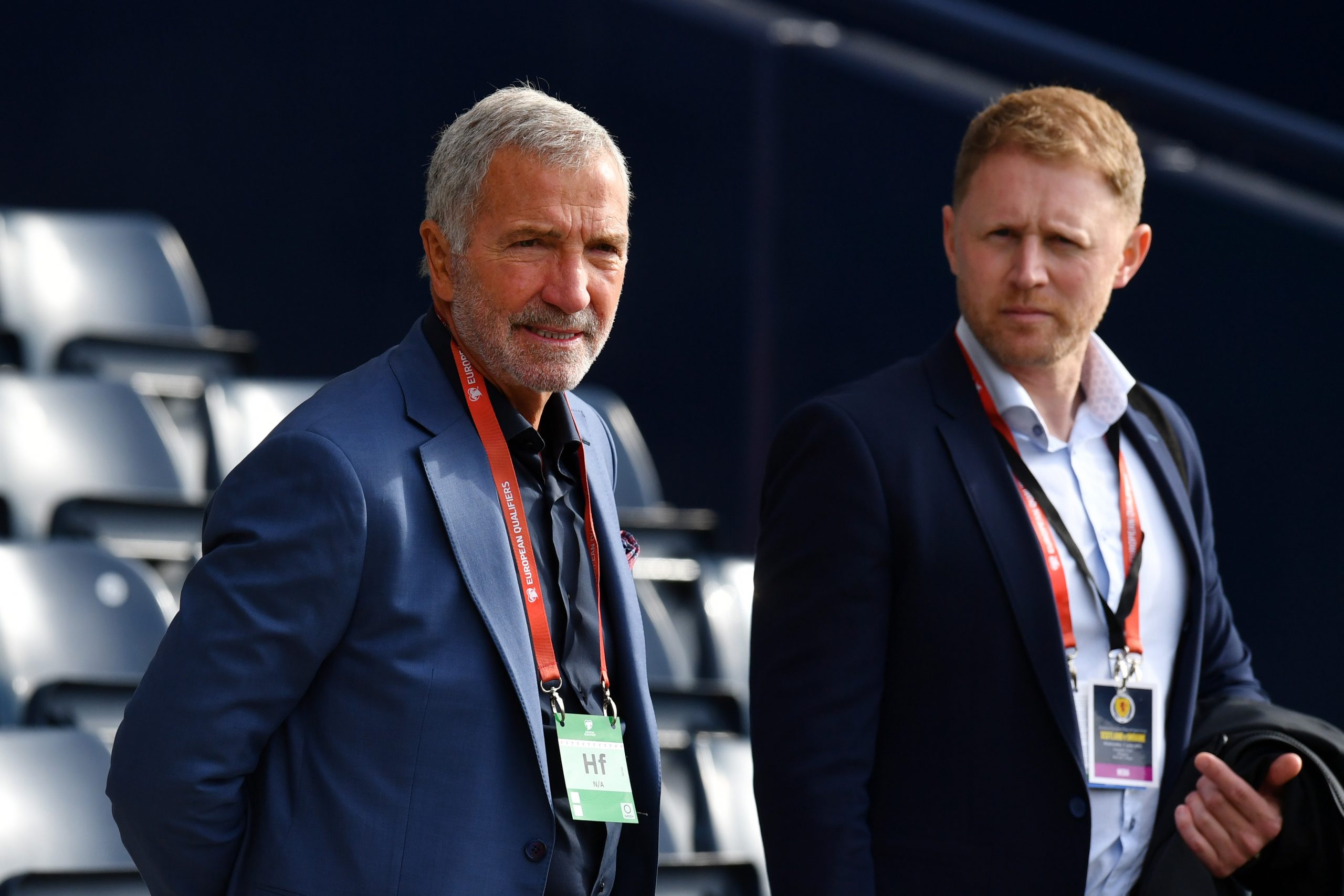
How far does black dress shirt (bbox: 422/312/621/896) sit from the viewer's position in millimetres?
1530

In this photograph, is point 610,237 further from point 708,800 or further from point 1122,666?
point 708,800

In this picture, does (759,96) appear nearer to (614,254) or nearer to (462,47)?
(462,47)

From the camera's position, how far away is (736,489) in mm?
4379

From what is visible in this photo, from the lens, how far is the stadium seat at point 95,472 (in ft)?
10.0

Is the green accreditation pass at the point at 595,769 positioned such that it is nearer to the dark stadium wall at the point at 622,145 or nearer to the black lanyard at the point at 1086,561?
the black lanyard at the point at 1086,561

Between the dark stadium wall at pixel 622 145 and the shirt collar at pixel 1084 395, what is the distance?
188 cm

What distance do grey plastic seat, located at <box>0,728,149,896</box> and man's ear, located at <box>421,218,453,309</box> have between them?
960 millimetres

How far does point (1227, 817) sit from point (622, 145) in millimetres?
3077

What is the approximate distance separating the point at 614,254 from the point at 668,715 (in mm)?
1695

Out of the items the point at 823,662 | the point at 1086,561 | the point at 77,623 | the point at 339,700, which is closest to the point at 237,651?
the point at 339,700

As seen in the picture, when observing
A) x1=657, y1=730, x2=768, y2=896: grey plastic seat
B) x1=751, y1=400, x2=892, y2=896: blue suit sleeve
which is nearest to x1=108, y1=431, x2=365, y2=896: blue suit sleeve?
x1=751, y1=400, x2=892, y2=896: blue suit sleeve

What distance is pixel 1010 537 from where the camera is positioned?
1802mm

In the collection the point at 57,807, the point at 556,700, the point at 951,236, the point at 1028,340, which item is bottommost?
the point at 57,807

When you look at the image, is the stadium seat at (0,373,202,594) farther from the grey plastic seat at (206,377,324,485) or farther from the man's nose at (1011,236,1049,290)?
the man's nose at (1011,236,1049,290)
